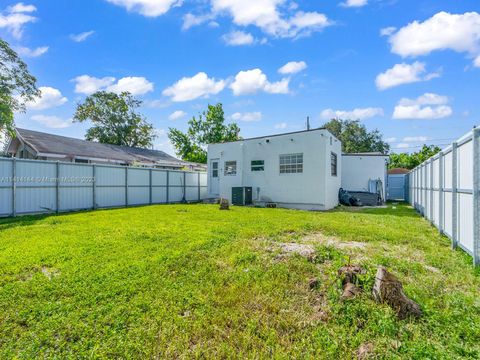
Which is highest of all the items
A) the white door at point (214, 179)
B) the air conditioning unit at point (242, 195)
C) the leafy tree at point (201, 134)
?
the leafy tree at point (201, 134)

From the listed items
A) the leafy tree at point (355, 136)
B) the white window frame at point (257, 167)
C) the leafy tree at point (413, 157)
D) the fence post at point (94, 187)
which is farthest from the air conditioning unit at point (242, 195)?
the leafy tree at point (413, 157)

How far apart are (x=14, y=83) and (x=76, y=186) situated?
9.33 m

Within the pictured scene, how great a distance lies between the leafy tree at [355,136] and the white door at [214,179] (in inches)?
864

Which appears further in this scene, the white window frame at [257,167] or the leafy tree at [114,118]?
the leafy tree at [114,118]

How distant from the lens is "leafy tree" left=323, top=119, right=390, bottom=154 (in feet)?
111

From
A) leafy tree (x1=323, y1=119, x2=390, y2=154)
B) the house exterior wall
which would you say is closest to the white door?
the house exterior wall

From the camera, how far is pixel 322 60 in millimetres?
12195

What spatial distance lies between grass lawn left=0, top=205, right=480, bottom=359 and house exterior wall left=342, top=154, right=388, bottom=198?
12628 mm

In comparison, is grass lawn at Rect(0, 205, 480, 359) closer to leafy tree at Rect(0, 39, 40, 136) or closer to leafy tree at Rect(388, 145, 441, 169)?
leafy tree at Rect(0, 39, 40, 136)

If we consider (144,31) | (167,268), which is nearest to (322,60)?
(144,31)

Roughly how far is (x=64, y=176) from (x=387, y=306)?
12.5 metres

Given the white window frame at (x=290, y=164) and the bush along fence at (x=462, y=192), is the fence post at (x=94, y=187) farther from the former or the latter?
the bush along fence at (x=462, y=192)

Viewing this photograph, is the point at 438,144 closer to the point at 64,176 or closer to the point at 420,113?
the point at 420,113

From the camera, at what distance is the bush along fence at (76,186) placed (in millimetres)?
9633
